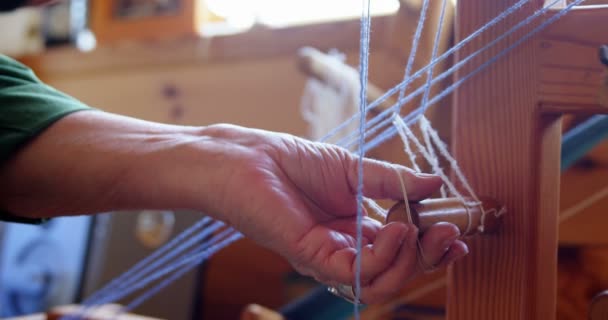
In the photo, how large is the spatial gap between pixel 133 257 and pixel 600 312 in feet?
3.83

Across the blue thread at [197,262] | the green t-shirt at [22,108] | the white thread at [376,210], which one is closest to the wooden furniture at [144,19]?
Answer: the blue thread at [197,262]

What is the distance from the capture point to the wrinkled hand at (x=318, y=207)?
0.38 meters

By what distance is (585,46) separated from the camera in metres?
0.42

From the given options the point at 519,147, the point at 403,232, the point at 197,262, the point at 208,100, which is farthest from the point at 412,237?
the point at 208,100

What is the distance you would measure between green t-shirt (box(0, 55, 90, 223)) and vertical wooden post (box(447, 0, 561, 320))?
344 millimetres

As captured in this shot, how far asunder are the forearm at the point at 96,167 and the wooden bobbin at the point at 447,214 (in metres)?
0.17

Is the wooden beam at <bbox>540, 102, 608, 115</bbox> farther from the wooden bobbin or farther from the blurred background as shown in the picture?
the blurred background

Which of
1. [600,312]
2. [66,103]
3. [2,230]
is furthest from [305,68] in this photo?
[2,230]

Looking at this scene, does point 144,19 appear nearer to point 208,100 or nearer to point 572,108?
point 208,100

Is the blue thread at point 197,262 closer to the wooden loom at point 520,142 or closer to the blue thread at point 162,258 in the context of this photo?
the blue thread at point 162,258

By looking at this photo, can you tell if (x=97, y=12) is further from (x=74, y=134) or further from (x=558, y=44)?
(x=558, y=44)

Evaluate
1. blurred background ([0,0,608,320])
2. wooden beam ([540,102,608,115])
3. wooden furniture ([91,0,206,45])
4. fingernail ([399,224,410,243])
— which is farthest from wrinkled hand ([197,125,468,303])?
wooden furniture ([91,0,206,45])

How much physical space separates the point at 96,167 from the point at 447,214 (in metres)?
0.29

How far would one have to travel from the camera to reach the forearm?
1.57 ft
